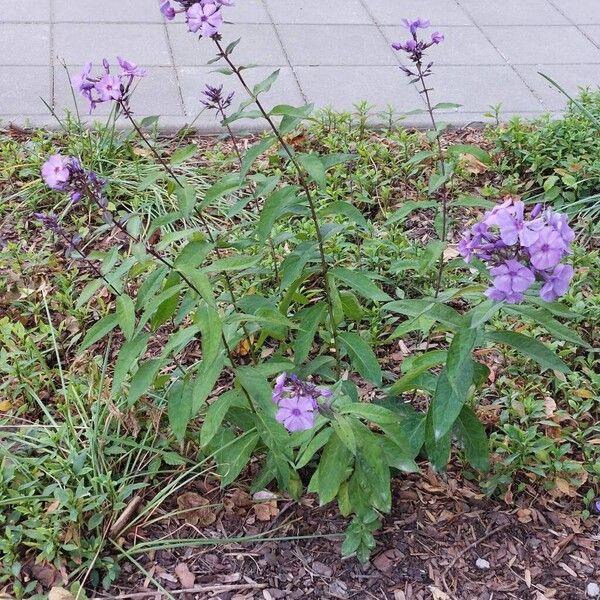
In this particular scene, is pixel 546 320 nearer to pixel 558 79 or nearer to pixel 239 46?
→ pixel 558 79

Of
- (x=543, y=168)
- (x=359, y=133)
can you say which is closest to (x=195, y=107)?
(x=359, y=133)

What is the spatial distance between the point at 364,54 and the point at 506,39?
39.8 inches

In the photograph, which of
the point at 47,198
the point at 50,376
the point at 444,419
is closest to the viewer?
the point at 444,419

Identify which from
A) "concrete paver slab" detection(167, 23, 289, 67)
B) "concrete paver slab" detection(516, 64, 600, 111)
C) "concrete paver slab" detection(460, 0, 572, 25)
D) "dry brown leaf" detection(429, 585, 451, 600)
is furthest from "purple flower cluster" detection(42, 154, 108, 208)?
"concrete paver slab" detection(460, 0, 572, 25)

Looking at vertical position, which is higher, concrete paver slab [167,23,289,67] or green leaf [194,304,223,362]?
concrete paver slab [167,23,289,67]

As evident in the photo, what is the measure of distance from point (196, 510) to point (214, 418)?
45cm

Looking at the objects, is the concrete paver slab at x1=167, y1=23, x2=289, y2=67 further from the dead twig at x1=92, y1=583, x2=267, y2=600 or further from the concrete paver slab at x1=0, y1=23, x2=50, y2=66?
the dead twig at x1=92, y1=583, x2=267, y2=600

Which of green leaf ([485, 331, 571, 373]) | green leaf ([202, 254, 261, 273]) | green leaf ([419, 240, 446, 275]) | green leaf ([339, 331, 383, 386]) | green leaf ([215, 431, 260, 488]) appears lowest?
green leaf ([215, 431, 260, 488])

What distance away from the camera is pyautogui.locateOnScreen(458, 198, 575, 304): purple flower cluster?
1528 millimetres

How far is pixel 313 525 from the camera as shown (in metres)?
2.32

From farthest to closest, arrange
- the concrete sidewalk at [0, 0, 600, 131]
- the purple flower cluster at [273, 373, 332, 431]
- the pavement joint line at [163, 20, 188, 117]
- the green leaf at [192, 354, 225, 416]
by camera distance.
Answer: the concrete sidewalk at [0, 0, 600, 131]
the pavement joint line at [163, 20, 188, 117]
the green leaf at [192, 354, 225, 416]
the purple flower cluster at [273, 373, 332, 431]

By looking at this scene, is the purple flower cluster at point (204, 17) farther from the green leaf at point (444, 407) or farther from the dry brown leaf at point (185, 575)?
the dry brown leaf at point (185, 575)

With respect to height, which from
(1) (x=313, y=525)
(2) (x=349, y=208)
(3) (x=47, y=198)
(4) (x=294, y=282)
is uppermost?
(2) (x=349, y=208)

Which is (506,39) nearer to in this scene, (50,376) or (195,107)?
(195,107)
